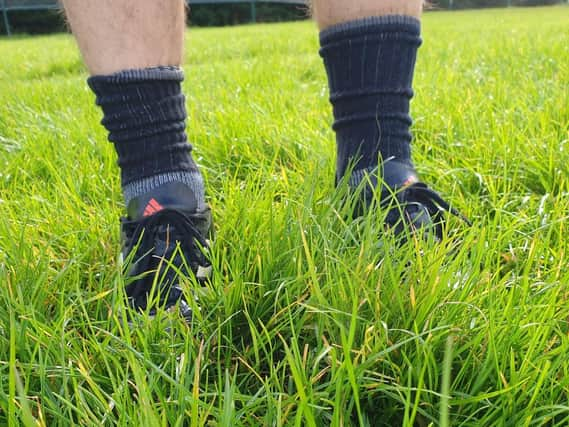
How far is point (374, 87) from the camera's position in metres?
0.87

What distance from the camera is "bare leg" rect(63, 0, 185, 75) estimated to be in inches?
31.8

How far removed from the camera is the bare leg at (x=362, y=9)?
861 mm

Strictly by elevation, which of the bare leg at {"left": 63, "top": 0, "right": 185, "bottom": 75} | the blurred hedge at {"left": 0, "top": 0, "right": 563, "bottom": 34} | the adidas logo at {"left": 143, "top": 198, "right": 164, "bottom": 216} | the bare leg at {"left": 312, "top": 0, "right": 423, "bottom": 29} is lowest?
the adidas logo at {"left": 143, "top": 198, "right": 164, "bottom": 216}

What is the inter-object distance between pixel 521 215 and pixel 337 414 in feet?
1.94

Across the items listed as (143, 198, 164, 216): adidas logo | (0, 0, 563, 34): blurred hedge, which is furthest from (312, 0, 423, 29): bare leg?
(0, 0, 563, 34): blurred hedge

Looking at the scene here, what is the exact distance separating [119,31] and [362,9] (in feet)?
1.23

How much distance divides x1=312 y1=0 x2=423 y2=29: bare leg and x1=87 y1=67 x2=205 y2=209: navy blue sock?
0.89ft

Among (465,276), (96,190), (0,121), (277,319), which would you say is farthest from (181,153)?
(0,121)

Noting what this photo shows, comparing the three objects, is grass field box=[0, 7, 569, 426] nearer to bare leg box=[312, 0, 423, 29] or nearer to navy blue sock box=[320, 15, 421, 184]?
navy blue sock box=[320, 15, 421, 184]

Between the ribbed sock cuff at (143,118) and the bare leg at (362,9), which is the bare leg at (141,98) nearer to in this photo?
the ribbed sock cuff at (143,118)

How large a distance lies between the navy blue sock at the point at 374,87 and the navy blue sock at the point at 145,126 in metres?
0.26

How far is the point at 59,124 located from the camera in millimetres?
1611

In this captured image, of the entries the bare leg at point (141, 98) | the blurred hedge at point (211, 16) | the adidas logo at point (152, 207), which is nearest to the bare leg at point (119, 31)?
the bare leg at point (141, 98)

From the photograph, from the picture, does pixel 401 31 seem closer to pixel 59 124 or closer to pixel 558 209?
pixel 558 209
